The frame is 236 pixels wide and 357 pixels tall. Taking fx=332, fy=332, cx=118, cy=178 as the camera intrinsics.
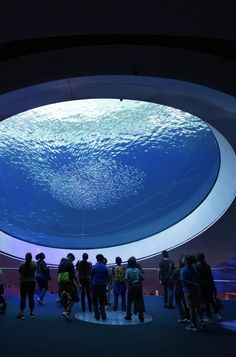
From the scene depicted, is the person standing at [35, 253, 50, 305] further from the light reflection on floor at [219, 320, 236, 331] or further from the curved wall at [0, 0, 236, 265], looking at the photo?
the light reflection on floor at [219, 320, 236, 331]

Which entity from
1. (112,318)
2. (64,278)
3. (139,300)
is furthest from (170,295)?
(64,278)

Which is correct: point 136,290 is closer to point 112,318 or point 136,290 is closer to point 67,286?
point 112,318

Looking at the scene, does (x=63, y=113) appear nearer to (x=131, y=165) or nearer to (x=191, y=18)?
(x=131, y=165)

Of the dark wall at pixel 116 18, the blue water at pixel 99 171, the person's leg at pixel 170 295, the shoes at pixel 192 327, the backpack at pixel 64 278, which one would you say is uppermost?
the blue water at pixel 99 171

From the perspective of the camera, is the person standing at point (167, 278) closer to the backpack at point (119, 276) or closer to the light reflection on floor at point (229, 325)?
the backpack at point (119, 276)

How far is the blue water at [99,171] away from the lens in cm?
1605

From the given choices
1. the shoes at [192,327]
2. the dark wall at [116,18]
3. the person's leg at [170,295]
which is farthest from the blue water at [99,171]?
the dark wall at [116,18]

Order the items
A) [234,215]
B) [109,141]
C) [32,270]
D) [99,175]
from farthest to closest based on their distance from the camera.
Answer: [99,175], [109,141], [234,215], [32,270]

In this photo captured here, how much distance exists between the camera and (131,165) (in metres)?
19.7

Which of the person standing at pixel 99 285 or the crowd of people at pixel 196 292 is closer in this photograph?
the crowd of people at pixel 196 292

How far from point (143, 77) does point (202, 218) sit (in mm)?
8807

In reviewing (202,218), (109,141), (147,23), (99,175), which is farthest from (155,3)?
(99,175)

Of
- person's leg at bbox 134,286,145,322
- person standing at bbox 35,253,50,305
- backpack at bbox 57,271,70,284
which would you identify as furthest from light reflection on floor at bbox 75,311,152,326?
person standing at bbox 35,253,50,305

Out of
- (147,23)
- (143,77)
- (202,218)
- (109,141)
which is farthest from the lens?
(109,141)
